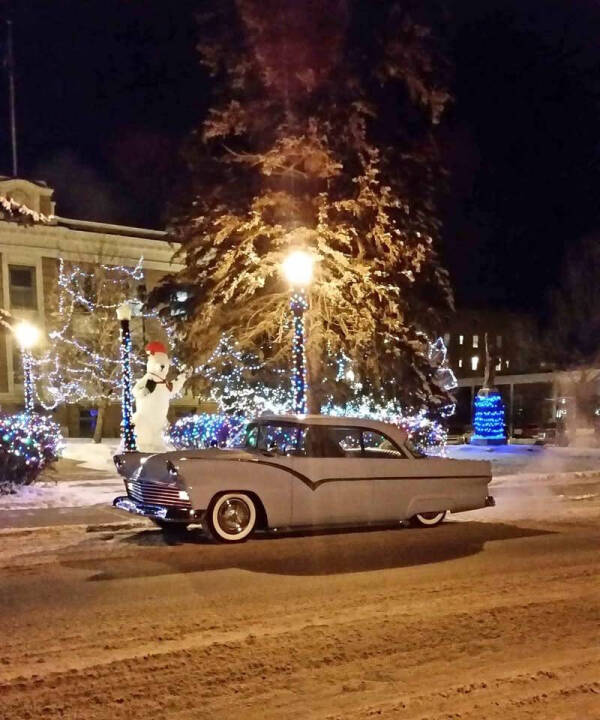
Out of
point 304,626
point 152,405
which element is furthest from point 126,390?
point 304,626

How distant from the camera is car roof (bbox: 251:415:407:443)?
36.2 feet

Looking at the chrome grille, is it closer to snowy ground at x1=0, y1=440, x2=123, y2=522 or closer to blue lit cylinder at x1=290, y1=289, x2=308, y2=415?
snowy ground at x1=0, y1=440, x2=123, y2=522

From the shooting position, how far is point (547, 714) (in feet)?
15.9

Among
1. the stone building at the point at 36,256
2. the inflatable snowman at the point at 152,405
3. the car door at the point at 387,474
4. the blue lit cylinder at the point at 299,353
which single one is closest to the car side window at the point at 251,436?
the car door at the point at 387,474

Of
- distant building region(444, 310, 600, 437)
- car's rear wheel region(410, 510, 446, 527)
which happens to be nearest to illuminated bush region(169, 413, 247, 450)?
distant building region(444, 310, 600, 437)

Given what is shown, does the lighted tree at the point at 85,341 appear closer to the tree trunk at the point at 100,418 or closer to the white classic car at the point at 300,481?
the tree trunk at the point at 100,418

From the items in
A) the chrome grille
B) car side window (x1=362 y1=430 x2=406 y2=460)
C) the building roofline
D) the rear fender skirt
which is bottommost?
the rear fender skirt

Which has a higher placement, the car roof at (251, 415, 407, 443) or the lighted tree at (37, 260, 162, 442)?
the lighted tree at (37, 260, 162, 442)

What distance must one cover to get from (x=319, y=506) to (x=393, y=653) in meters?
4.74

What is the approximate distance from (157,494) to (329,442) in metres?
2.24

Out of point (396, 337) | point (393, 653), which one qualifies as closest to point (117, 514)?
point (393, 653)

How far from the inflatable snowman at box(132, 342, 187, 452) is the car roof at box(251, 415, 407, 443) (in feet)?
27.6

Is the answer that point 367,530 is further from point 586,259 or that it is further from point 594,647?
point 586,259

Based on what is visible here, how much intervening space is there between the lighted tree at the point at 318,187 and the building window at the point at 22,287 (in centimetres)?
1543
